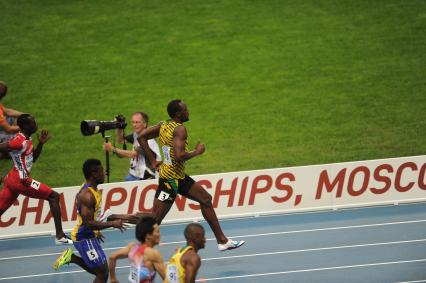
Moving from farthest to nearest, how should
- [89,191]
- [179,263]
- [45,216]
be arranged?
[45,216] < [89,191] < [179,263]

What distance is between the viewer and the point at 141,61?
22766 millimetres

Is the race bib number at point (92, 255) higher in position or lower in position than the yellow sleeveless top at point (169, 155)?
lower

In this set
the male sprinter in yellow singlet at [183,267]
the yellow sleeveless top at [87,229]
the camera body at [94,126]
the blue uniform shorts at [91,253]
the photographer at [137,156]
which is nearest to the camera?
the male sprinter in yellow singlet at [183,267]


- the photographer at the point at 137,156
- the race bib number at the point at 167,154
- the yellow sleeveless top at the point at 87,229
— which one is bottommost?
the photographer at the point at 137,156

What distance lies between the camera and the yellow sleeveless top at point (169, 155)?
12.1 m

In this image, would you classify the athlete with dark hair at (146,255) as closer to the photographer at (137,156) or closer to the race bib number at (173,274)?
the race bib number at (173,274)

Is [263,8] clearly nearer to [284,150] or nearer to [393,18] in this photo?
[393,18]

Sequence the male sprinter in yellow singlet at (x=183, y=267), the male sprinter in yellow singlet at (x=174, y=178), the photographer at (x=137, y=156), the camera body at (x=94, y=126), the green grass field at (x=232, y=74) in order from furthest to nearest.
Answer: the green grass field at (x=232, y=74)
the photographer at (x=137, y=156)
the camera body at (x=94, y=126)
the male sprinter in yellow singlet at (x=174, y=178)
the male sprinter in yellow singlet at (x=183, y=267)

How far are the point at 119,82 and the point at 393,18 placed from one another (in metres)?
7.01

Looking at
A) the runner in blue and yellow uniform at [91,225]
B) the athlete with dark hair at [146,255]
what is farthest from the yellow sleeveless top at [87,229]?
Answer: the athlete with dark hair at [146,255]

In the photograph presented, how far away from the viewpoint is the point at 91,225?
1058 centimetres

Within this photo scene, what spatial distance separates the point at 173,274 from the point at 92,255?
2003 mm

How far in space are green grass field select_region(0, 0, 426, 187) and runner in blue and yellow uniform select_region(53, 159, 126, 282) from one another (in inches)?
305

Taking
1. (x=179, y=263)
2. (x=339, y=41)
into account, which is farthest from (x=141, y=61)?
(x=179, y=263)
